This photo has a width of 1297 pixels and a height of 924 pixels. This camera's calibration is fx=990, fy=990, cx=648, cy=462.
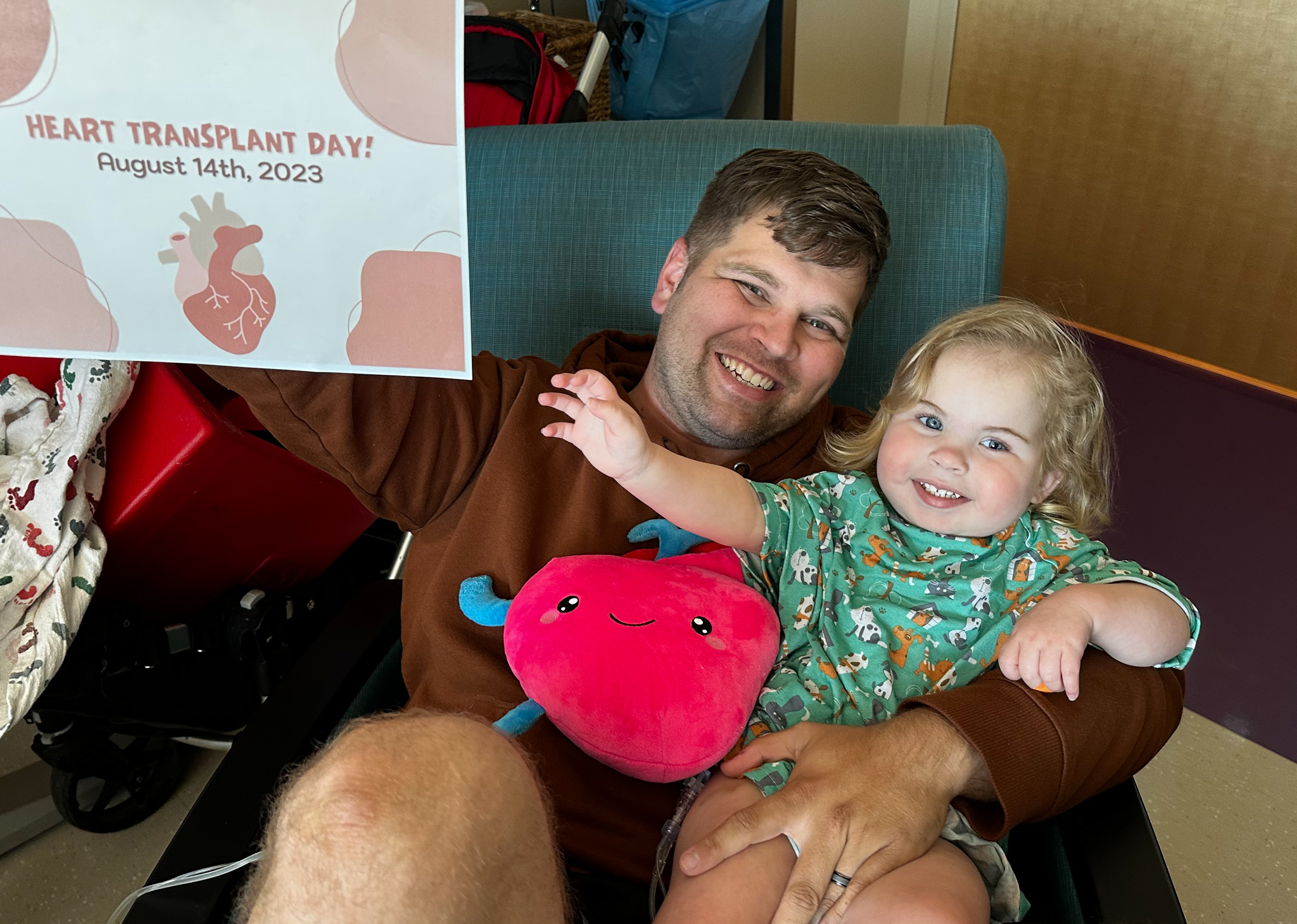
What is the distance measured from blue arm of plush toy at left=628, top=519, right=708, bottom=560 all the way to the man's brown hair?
37 centimetres

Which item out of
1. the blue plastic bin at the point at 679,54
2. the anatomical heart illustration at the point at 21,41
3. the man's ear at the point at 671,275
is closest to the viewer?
the anatomical heart illustration at the point at 21,41

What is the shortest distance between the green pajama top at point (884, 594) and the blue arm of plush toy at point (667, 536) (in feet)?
0.23

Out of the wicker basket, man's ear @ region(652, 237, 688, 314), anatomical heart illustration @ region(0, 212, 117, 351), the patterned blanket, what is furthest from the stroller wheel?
the wicker basket

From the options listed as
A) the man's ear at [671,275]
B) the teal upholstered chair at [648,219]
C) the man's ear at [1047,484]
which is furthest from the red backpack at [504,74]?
the man's ear at [1047,484]

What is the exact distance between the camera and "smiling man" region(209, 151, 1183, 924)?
1.94 feet

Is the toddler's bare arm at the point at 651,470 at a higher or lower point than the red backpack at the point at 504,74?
lower

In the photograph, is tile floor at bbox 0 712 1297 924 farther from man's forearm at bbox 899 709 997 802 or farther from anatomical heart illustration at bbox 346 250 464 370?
anatomical heart illustration at bbox 346 250 464 370

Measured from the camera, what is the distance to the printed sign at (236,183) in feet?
2.38

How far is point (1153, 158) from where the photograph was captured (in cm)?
218

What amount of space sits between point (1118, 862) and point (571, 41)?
2.10 m

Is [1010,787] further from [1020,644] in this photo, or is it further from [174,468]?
[174,468]

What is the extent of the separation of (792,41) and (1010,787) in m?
2.58

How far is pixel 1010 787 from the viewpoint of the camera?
832 millimetres

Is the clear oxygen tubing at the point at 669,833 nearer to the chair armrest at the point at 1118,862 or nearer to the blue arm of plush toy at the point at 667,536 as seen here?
the blue arm of plush toy at the point at 667,536
